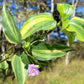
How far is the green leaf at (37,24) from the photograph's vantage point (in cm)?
17

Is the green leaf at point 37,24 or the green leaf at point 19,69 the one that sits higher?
the green leaf at point 37,24

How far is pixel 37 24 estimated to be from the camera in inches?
6.8

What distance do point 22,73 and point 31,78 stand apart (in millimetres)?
3155

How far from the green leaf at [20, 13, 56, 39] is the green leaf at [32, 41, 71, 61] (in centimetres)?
2

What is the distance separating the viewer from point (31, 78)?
125 inches

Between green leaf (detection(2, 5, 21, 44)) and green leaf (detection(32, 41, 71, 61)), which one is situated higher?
green leaf (detection(2, 5, 21, 44))

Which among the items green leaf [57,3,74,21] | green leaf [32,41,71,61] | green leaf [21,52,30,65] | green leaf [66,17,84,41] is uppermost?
green leaf [57,3,74,21]

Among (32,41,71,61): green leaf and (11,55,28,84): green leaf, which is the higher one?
(32,41,71,61): green leaf

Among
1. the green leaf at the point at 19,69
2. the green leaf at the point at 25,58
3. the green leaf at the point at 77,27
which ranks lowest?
the green leaf at the point at 19,69

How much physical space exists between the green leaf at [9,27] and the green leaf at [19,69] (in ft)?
0.10

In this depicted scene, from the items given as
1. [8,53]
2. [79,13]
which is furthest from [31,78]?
[79,13]

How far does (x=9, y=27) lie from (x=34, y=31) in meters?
0.04

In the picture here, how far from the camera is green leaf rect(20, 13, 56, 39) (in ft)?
0.56

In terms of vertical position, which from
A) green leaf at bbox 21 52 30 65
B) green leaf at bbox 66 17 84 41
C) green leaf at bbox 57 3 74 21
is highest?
green leaf at bbox 57 3 74 21
